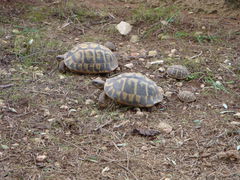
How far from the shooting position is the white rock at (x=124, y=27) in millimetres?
7094

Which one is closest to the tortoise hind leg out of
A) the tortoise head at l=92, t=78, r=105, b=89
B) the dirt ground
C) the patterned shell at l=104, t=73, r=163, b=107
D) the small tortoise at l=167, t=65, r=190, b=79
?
the dirt ground

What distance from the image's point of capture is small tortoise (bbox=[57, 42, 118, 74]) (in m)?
5.66

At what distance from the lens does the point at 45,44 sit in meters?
6.39

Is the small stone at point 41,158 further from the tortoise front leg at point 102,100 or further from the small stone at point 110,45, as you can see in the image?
the small stone at point 110,45

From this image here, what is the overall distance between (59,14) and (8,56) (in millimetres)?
2059

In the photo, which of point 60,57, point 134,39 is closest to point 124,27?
point 134,39

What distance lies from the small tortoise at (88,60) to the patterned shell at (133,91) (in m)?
0.95

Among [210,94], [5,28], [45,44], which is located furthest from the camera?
[5,28]

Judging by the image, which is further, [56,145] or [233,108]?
[233,108]

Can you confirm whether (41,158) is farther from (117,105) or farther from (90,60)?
(90,60)

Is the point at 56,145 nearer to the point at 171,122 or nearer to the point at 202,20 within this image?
the point at 171,122

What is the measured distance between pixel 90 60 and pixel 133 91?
4.20 ft

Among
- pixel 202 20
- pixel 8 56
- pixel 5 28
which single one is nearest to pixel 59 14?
pixel 5 28

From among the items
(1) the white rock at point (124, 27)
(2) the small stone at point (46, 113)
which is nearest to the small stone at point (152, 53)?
(1) the white rock at point (124, 27)
